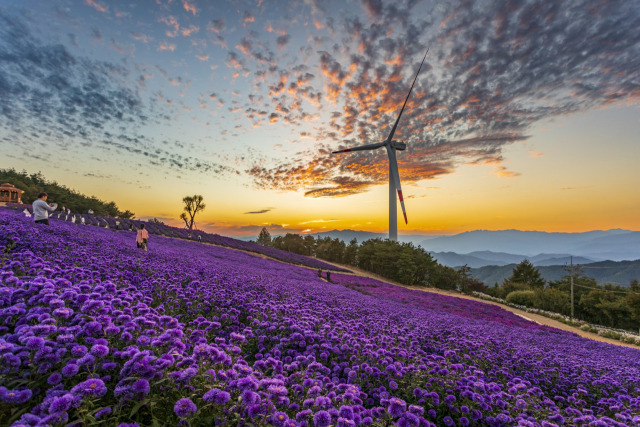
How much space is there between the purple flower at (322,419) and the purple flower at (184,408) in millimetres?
1126

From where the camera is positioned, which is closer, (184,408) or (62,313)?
(184,408)

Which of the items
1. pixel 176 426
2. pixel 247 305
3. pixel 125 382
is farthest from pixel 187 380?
pixel 247 305

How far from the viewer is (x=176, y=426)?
241 centimetres

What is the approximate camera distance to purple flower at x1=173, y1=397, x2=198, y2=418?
2.25m

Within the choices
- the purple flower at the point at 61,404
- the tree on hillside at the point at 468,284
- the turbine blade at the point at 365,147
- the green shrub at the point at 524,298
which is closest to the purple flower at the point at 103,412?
the purple flower at the point at 61,404

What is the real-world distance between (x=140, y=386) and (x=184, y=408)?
1.54 feet

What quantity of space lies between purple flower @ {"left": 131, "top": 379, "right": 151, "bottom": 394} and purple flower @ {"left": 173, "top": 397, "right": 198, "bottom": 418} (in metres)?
0.33

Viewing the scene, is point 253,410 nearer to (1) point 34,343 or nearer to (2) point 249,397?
(2) point 249,397

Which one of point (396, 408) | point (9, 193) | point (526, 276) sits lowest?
point (526, 276)

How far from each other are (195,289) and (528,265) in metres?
73.5

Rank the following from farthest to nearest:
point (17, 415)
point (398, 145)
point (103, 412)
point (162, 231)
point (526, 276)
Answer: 1. point (526, 276)
2. point (398, 145)
3. point (162, 231)
4. point (103, 412)
5. point (17, 415)

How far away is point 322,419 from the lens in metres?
2.64

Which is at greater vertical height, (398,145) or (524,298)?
(398,145)

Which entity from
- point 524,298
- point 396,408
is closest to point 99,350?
point 396,408
